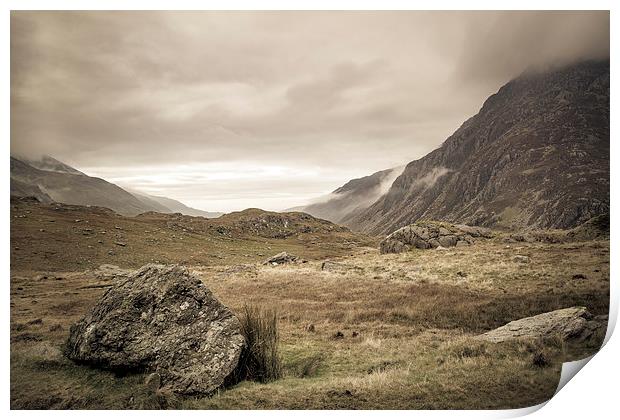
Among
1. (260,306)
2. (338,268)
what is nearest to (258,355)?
(260,306)

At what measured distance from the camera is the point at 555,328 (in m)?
10.5

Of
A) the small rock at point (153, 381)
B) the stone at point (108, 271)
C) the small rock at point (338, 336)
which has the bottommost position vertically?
the small rock at point (153, 381)

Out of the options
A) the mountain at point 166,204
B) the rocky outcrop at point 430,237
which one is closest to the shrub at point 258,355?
the mountain at point 166,204

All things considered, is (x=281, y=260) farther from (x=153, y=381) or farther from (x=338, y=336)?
(x=153, y=381)

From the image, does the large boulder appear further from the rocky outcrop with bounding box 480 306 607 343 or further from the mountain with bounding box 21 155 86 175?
the rocky outcrop with bounding box 480 306 607 343

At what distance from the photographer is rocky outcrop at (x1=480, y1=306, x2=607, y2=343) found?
10.4 m

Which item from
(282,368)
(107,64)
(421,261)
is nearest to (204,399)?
(282,368)

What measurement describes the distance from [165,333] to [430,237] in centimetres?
4095

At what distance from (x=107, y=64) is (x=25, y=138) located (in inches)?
169

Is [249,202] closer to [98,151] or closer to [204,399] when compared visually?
[98,151]

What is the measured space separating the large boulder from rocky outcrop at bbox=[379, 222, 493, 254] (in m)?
37.9

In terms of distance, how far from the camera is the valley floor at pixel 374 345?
832 cm

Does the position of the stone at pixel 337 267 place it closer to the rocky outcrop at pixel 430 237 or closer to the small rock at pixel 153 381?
the rocky outcrop at pixel 430 237

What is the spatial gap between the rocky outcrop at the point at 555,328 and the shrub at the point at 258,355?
6.71m
